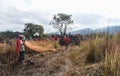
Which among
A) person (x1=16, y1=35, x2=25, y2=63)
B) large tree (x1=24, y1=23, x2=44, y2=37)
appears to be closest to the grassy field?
person (x1=16, y1=35, x2=25, y2=63)

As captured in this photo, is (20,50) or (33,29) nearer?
(20,50)

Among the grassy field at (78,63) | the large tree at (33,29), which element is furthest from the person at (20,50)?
the large tree at (33,29)

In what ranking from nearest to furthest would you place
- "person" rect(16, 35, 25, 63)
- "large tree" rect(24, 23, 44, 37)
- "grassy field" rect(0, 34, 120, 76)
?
"grassy field" rect(0, 34, 120, 76)
"person" rect(16, 35, 25, 63)
"large tree" rect(24, 23, 44, 37)

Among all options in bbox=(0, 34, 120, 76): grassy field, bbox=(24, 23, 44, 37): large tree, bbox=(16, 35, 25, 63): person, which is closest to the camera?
bbox=(0, 34, 120, 76): grassy field

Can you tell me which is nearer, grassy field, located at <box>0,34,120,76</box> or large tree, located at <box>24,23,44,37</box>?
grassy field, located at <box>0,34,120,76</box>

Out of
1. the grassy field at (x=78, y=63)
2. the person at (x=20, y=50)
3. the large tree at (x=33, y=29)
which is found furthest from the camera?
the large tree at (x=33, y=29)

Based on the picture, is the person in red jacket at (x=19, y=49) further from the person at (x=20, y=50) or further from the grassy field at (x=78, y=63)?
the grassy field at (x=78, y=63)

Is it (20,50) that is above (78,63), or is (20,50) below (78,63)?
above

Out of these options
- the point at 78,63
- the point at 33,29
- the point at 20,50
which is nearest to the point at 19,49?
the point at 20,50

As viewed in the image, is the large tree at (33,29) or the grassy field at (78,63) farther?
the large tree at (33,29)

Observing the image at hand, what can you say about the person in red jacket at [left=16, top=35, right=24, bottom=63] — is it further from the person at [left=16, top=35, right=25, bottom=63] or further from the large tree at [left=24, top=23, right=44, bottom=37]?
the large tree at [left=24, top=23, right=44, bottom=37]

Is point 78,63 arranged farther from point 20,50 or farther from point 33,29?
point 33,29

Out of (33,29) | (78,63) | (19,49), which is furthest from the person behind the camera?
(33,29)

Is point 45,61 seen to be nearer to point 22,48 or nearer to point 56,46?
point 22,48
